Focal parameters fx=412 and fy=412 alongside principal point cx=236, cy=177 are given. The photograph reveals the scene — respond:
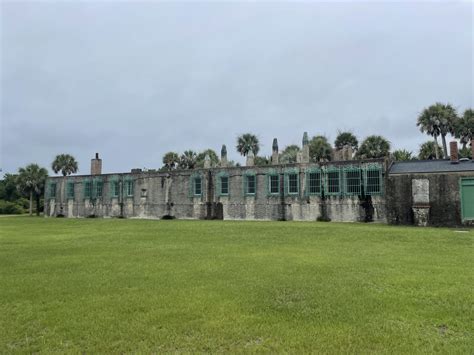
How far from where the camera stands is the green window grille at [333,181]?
24.8 meters

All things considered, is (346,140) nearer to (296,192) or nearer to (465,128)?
(465,128)

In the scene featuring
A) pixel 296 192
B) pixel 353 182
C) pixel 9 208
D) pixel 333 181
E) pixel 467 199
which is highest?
pixel 333 181

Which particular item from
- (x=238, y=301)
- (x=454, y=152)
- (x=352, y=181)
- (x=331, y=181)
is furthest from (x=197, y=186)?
(x=238, y=301)

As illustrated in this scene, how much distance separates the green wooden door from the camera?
2052cm

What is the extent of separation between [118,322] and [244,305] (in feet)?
5.73

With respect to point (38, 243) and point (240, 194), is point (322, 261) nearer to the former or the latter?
point (38, 243)

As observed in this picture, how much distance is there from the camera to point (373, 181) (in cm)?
2362

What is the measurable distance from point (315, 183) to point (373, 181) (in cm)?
361

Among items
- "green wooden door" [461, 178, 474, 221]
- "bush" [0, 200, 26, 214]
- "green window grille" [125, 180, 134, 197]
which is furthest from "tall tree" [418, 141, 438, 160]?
"bush" [0, 200, 26, 214]

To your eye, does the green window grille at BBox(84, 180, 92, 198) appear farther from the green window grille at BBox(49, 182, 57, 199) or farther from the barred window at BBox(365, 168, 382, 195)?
the barred window at BBox(365, 168, 382, 195)

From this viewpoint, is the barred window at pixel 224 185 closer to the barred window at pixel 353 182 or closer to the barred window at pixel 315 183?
the barred window at pixel 315 183

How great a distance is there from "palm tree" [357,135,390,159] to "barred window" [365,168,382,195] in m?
19.5

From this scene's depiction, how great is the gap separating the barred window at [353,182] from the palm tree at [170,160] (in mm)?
30328

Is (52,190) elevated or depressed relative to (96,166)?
depressed
